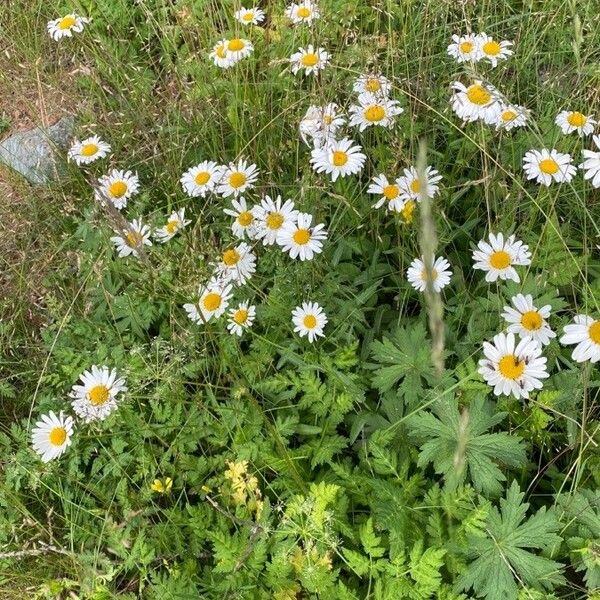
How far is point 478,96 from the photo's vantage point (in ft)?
6.53

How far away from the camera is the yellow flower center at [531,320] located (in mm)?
1576

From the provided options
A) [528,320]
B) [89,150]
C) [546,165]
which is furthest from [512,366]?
[89,150]

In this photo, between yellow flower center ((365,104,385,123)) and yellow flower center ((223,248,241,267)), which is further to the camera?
yellow flower center ((365,104,385,123))

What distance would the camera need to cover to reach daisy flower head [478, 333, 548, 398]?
146cm

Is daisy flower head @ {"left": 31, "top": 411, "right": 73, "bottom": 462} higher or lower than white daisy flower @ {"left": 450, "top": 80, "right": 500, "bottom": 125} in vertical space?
lower

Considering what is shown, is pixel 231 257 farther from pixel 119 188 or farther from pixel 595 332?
pixel 595 332

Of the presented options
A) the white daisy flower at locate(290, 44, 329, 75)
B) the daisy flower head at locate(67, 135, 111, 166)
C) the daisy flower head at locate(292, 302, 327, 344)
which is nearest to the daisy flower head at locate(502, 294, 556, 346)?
the daisy flower head at locate(292, 302, 327, 344)

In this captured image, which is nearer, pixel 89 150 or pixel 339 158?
pixel 339 158

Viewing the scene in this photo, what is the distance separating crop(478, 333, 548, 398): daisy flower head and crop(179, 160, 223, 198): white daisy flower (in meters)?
1.09

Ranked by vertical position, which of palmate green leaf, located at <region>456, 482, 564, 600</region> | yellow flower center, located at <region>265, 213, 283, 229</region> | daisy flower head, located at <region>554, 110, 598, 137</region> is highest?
daisy flower head, located at <region>554, 110, 598, 137</region>

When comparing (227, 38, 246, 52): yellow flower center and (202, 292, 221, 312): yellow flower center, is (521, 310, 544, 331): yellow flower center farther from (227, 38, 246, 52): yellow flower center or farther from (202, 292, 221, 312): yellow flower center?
(227, 38, 246, 52): yellow flower center

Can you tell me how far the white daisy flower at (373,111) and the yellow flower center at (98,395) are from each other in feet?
3.54

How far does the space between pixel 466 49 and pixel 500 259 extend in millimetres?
886

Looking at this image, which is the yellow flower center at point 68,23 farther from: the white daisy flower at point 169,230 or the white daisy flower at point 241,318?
the white daisy flower at point 241,318
